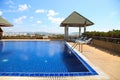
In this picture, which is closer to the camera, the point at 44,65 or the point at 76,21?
the point at 44,65

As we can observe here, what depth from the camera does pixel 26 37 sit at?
1010 inches

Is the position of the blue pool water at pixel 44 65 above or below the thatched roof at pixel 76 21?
below

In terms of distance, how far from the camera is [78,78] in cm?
497

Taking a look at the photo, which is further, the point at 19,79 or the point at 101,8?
the point at 101,8

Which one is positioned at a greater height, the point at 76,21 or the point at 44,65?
the point at 76,21

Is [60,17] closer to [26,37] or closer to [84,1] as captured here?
[26,37]

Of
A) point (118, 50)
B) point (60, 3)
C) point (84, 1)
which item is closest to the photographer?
point (118, 50)

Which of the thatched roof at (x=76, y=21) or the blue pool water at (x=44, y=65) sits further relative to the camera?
the thatched roof at (x=76, y=21)

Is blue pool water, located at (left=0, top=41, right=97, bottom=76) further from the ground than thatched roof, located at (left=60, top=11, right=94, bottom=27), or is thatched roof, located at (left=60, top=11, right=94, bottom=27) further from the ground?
thatched roof, located at (left=60, top=11, right=94, bottom=27)

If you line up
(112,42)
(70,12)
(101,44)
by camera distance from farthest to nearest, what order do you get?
(70,12)
(101,44)
(112,42)

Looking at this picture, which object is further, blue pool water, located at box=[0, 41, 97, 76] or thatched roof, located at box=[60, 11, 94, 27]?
thatched roof, located at box=[60, 11, 94, 27]

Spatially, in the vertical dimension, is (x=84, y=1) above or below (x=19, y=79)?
above

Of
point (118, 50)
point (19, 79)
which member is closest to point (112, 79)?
point (19, 79)

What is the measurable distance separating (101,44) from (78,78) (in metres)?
10.2
